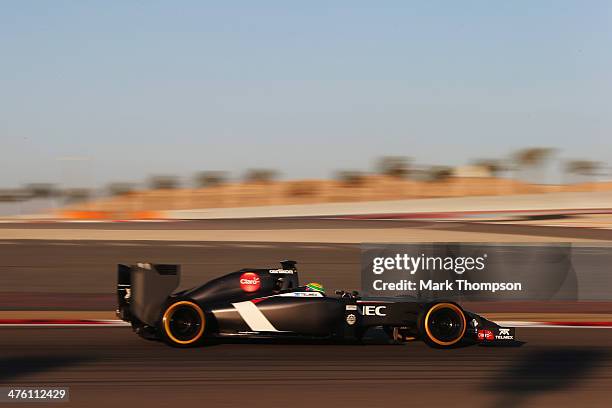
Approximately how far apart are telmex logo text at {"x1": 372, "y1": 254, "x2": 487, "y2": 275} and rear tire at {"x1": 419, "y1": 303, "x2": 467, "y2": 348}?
15.7 ft

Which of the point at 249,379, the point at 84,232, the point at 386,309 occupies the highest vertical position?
the point at 84,232

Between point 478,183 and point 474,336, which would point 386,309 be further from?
point 478,183

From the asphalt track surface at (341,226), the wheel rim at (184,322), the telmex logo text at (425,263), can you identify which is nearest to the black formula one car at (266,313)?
the wheel rim at (184,322)

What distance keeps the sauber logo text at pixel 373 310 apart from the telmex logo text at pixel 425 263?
16.1 ft

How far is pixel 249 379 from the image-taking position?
314 inches

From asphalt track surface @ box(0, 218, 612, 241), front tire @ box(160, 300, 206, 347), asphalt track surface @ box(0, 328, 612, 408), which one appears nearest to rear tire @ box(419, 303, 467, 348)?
asphalt track surface @ box(0, 328, 612, 408)

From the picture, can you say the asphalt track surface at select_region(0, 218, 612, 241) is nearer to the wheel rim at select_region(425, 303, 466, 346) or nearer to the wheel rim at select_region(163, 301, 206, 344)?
the wheel rim at select_region(425, 303, 466, 346)

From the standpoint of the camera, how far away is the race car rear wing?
955 centimetres

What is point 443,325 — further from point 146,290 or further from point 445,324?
point 146,290

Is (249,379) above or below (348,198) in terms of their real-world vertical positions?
below

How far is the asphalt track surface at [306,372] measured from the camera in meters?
7.30

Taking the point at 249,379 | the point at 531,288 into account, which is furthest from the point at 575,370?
the point at 531,288

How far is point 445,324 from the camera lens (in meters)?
9.68

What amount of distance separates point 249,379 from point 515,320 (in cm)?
592
